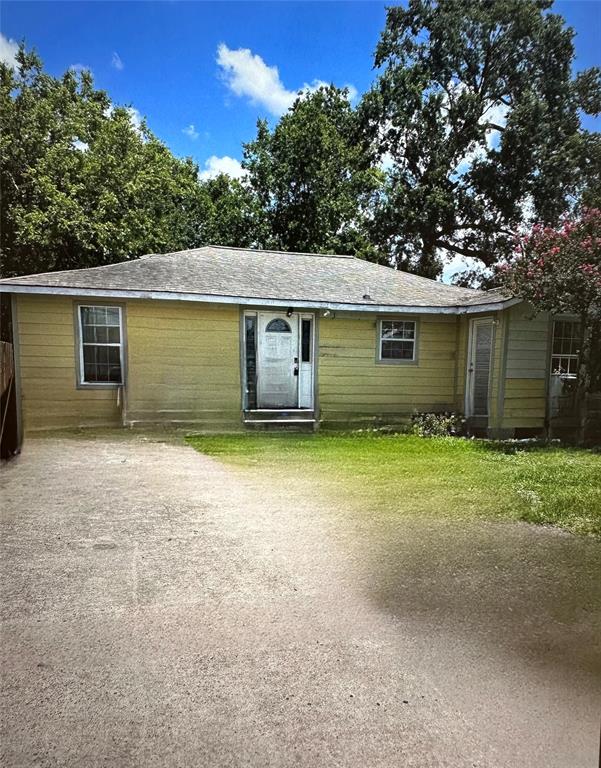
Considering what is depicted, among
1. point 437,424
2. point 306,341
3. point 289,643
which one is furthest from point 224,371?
point 289,643

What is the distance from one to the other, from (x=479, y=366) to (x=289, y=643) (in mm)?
8190

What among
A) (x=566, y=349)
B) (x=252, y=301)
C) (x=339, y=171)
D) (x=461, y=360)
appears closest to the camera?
(x=252, y=301)

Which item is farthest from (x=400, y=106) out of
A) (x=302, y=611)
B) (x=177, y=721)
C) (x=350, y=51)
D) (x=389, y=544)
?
(x=177, y=721)

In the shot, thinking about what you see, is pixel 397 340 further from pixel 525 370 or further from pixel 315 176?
pixel 315 176

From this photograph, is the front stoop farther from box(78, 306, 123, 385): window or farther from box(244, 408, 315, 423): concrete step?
box(78, 306, 123, 385): window

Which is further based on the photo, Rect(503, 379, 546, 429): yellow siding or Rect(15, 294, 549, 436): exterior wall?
Rect(503, 379, 546, 429): yellow siding

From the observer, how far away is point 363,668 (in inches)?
83.4

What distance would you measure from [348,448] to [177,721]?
576cm

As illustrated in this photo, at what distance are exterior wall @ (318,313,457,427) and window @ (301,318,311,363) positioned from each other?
0.26 meters

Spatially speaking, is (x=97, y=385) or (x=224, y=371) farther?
(x=224, y=371)

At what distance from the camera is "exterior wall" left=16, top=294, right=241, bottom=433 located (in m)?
8.27

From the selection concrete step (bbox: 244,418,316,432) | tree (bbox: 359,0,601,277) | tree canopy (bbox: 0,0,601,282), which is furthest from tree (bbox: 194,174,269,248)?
concrete step (bbox: 244,418,316,432)

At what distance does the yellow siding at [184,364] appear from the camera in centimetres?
865

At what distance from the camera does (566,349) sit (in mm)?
9188
